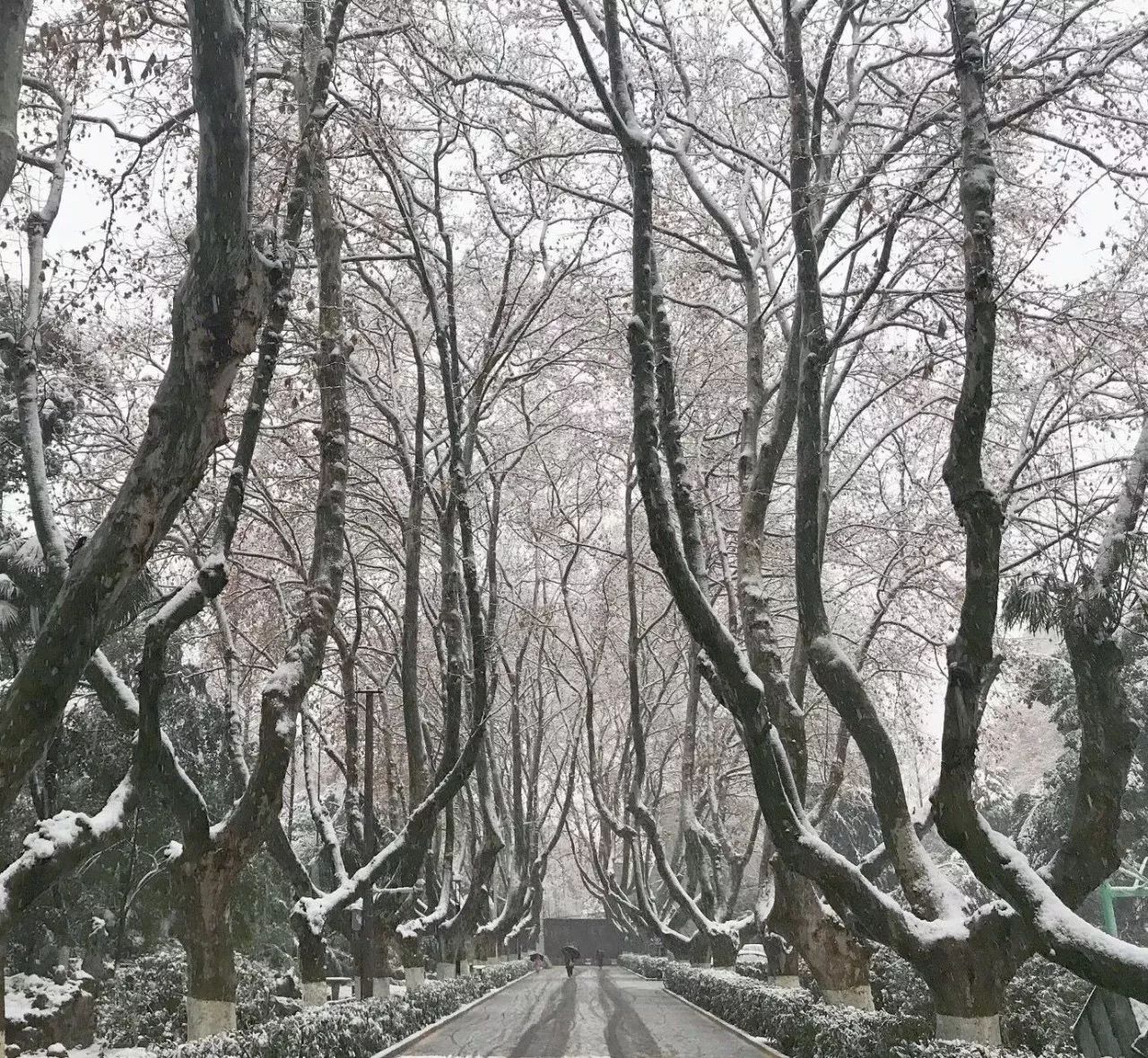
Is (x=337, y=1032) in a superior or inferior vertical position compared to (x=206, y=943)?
inferior

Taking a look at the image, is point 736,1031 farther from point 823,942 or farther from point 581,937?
point 581,937

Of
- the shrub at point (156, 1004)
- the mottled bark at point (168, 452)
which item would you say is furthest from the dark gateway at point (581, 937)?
the mottled bark at point (168, 452)

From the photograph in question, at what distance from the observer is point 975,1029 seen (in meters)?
7.77

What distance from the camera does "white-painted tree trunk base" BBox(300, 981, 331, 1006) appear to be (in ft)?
46.3

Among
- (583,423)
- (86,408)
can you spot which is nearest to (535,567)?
(583,423)

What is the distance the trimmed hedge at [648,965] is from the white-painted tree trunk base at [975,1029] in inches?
1007

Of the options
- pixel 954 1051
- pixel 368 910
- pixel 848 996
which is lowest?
pixel 848 996

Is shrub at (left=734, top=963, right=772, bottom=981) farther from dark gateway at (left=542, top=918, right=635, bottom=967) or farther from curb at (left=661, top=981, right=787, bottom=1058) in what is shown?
dark gateway at (left=542, top=918, right=635, bottom=967)

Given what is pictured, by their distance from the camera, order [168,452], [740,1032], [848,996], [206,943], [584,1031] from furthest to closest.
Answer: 1. [584,1031]
2. [740,1032]
3. [848,996]
4. [206,943]
5. [168,452]

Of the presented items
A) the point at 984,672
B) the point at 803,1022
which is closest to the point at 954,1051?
the point at 984,672

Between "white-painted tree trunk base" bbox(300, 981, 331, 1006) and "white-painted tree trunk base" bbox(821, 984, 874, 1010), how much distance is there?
652cm

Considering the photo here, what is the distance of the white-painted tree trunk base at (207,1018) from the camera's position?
31.1ft

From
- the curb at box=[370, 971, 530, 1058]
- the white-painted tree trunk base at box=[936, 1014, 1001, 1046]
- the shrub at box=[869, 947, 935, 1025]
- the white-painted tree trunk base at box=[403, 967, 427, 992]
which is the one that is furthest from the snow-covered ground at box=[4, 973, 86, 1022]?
the white-painted tree trunk base at box=[936, 1014, 1001, 1046]

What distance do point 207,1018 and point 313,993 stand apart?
498 cm
